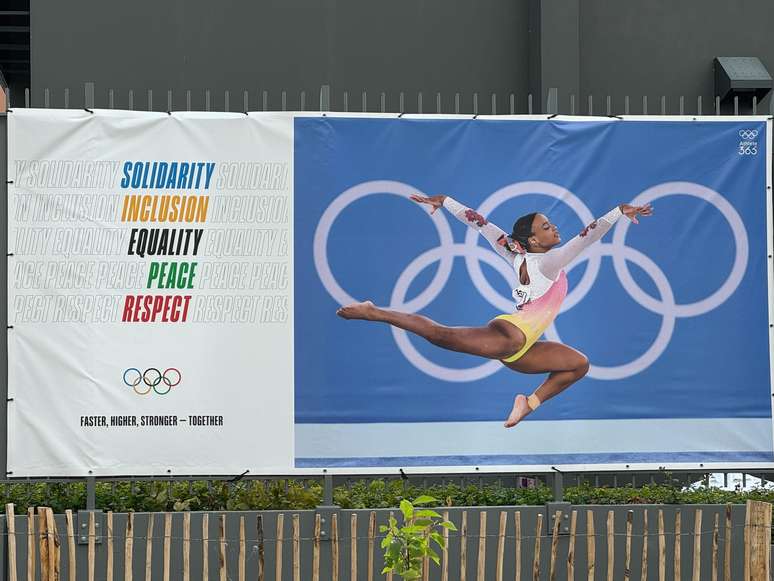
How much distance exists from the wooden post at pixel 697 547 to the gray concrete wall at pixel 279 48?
7408 millimetres

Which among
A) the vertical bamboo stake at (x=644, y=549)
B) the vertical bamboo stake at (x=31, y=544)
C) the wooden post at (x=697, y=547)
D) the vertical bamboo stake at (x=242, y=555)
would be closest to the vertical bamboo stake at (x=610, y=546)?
the vertical bamboo stake at (x=644, y=549)

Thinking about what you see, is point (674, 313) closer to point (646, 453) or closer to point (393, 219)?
point (646, 453)

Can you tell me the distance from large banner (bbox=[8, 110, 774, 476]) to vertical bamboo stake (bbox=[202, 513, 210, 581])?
0.38 m

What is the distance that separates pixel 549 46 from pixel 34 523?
29.3 ft

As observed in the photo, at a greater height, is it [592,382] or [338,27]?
[338,27]

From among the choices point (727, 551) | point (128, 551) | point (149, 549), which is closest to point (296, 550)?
point (149, 549)

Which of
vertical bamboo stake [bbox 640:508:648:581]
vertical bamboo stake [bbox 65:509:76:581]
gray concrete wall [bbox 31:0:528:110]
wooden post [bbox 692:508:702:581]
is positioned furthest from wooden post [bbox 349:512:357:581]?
gray concrete wall [bbox 31:0:528:110]

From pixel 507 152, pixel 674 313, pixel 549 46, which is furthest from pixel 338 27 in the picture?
pixel 674 313

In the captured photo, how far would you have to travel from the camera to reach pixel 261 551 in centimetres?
838

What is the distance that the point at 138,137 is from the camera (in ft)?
27.9

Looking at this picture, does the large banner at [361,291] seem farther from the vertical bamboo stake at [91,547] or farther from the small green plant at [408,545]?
the small green plant at [408,545]

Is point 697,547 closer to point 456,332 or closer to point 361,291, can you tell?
point 456,332

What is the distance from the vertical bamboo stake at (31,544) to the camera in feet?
26.9

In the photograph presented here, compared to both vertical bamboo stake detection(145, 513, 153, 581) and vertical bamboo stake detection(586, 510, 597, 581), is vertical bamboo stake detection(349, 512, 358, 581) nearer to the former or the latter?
vertical bamboo stake detection(145, 513, 153, 581)
